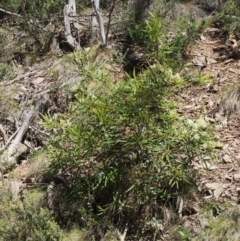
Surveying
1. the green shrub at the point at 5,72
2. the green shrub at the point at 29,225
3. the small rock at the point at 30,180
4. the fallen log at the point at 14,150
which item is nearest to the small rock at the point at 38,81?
the green shrub at the point at 5,72

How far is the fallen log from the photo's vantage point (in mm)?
5402

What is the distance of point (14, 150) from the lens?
5684 mm

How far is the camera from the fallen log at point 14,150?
5.40 meters

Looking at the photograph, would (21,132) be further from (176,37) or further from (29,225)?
(176,37)

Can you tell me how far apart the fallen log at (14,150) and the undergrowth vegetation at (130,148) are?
116 cm

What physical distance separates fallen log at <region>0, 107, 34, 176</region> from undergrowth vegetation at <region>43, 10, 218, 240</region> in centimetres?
116

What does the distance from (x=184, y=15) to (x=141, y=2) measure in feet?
3.02

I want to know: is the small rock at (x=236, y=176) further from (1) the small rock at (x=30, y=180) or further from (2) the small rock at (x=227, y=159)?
(1) the small rock at (x=30, y=180)

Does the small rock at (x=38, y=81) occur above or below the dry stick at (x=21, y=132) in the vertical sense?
above

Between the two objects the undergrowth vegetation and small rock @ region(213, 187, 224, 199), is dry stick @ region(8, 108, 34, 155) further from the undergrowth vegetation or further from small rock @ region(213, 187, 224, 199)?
small rock @ region(213, 187, 224, 199)

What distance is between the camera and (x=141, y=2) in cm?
761

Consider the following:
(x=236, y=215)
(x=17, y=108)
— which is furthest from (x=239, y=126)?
(x=17, y=108)

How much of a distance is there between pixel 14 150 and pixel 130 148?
2131 millimetres

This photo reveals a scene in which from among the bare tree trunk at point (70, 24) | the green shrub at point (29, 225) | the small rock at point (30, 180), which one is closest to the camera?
the green shrub at point (29, 225)
